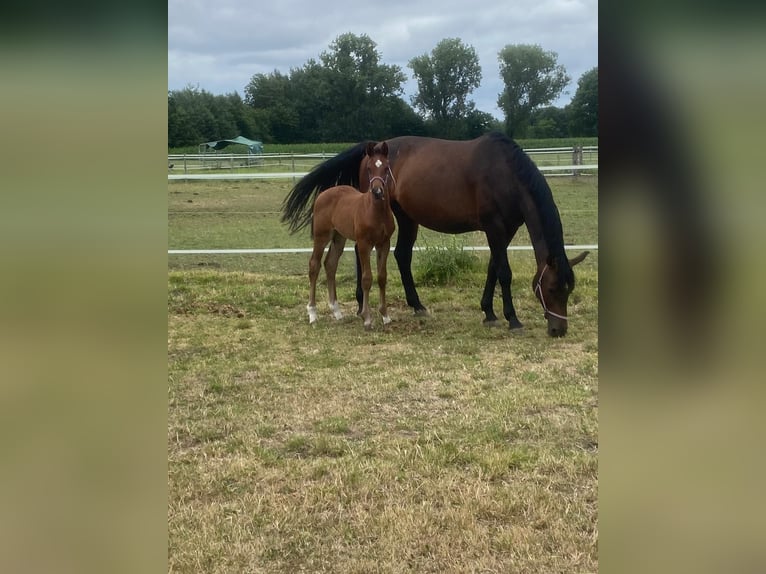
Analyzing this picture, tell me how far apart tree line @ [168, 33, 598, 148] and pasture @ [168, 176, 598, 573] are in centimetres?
69

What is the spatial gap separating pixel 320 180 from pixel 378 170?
5.10ft

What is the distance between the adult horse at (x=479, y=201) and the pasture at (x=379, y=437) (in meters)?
0.41

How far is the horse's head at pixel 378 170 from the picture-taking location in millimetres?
5215

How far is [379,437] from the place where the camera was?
3.27 meters

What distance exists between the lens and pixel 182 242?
1008cm

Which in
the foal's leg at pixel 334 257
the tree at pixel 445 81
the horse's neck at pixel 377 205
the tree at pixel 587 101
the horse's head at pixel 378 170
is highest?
the tree at pixel 445 81

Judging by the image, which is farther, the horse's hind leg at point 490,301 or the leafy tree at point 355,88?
the leafy tree at point 355,88

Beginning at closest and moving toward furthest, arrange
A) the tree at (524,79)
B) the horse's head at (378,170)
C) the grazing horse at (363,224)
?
the tree at (524,79)
the horse's head at (378,170)
the grazing horse at (363,224)

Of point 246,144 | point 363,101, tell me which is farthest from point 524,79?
point 246,144

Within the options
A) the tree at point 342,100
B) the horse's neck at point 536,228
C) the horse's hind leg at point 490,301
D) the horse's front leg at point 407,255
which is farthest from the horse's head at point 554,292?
the tree at point 342,100

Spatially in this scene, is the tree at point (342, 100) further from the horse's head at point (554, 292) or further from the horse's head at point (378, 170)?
the horse's head at point (554, 292)
